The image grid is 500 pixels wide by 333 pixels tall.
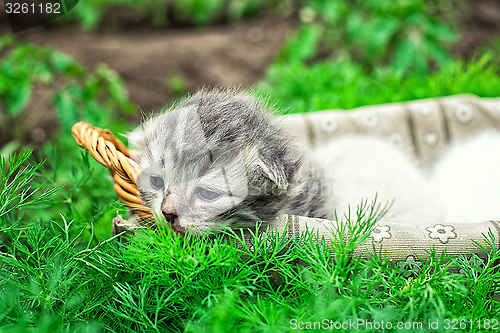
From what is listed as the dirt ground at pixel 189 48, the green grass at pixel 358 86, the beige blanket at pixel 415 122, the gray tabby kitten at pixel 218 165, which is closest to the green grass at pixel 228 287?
the gray tabby kitten at pixel 218 165

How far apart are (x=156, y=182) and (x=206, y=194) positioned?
21cm

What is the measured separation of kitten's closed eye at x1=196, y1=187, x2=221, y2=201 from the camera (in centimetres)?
131

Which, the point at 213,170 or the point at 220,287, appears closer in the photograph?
the point at 220,287

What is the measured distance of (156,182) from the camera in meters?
1.40

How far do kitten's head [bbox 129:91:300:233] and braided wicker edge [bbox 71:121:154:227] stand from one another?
34 mm

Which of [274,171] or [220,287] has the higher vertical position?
[274,171]

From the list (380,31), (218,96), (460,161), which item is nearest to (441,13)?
(380,31)

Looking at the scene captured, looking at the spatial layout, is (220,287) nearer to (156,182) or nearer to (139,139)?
(156,182)

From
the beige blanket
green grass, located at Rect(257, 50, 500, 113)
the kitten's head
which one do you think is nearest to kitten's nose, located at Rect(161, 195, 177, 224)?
the kitten's head

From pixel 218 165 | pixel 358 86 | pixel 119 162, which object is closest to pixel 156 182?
pixel 119 162

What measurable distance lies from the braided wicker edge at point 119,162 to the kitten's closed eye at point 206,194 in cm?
19

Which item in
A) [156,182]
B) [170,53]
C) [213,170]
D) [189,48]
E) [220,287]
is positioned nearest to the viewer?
[220,287]

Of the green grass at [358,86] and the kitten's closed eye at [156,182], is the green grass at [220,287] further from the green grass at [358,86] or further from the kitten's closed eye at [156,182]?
the green grass at [358,86]

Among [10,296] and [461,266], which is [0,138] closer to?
[10,296]
